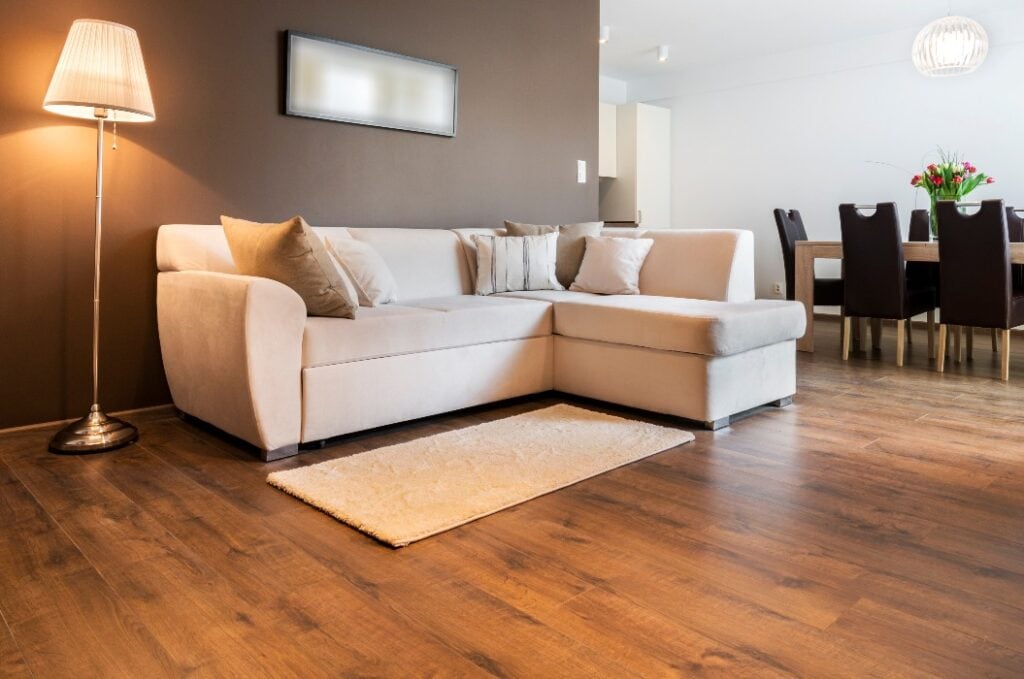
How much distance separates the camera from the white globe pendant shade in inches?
190

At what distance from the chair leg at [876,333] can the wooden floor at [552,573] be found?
251cm

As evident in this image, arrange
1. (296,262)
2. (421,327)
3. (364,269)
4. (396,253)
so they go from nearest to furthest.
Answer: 1. (296,262)
2. (421,327)
3. (364,269)
4. (396,253)

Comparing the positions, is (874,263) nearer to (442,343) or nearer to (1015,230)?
(1015,230)

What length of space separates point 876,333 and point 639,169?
318 cm

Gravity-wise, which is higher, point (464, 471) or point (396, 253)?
point (396, 253)

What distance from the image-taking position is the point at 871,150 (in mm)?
6445

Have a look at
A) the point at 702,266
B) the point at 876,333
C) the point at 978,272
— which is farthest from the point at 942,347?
the point at 702,266

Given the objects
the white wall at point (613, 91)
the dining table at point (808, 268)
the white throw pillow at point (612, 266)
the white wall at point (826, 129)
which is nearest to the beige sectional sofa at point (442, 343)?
the white throw pillow at point (612, 266)

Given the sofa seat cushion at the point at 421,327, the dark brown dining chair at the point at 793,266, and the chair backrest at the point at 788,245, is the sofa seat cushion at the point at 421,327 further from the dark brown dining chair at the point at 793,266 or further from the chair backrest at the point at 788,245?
the chair backrest at the point at 788,245

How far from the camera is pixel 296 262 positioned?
2625mm

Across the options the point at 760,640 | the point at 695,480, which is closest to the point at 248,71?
the point at 695,480

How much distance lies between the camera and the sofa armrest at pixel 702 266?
362cm

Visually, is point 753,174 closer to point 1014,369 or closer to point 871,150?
point 871,150

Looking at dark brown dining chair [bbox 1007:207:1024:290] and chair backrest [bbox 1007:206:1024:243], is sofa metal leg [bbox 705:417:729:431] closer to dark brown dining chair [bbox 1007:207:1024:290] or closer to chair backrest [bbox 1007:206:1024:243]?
dark brown dining chair [bbox 1007:207:1024:290]
